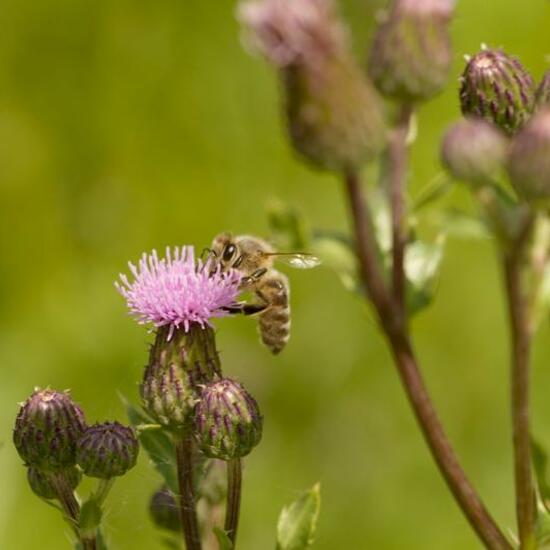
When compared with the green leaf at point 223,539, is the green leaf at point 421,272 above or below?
above

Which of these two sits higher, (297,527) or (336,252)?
(336,252)

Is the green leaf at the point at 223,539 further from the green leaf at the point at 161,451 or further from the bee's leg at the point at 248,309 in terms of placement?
the bee's leg at the point at 248,309

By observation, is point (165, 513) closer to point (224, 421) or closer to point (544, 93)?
point (224, 421)

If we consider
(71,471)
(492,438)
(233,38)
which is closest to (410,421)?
(492,438)

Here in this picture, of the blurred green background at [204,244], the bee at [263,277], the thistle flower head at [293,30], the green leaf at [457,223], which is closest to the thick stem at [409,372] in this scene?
the green leaf at [457,223]

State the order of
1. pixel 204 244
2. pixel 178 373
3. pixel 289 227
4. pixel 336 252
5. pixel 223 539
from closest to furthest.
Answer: pixel 336 252 → pixel 289 227 → pixel 223 539 → pixel 178 373 → pixel 204 244

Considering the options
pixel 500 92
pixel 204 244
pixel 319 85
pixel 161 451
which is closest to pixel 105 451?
pixel 161 451

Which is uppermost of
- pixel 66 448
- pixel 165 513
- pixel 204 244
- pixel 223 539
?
pixel 204 244
